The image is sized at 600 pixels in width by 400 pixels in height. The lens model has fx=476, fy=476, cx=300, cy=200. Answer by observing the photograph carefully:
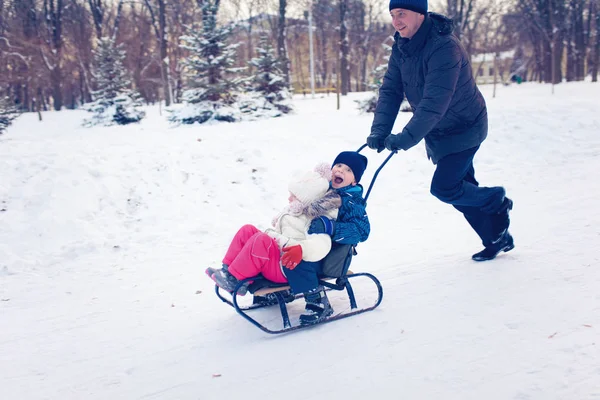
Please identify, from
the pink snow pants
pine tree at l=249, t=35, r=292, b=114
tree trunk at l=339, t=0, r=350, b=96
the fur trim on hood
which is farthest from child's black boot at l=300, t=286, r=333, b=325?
tree trunk at l=339, t=0, r=350, b=96

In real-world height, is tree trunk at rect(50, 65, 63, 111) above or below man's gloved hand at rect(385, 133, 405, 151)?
above

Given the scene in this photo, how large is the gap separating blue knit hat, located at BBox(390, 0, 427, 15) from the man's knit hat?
1.36 metres

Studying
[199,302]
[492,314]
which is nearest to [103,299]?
[199,302]

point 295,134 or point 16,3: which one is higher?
point 16,3

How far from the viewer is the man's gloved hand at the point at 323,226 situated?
3.11m

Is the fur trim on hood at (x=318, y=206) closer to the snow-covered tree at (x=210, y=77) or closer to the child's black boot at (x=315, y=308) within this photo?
the child's black boot at (x=315, y=308)

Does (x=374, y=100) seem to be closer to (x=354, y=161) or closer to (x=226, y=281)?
(x=354, y=161)

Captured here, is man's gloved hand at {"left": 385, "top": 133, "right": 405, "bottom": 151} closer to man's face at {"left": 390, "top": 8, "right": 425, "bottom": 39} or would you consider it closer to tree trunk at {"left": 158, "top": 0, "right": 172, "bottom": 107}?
man's face at {"left": 390, "top": 8, "right": 425, "bottom": 39}

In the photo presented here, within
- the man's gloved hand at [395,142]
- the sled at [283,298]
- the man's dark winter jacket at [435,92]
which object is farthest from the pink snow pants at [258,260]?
the man's dark winter jacket at [435,92]

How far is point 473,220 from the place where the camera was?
411 cm

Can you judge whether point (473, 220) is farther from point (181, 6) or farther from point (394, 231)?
point (181, 6)

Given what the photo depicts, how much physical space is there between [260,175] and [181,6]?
32288 mm

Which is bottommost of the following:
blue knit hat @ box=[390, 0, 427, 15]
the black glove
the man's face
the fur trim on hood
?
the fur trim on hood

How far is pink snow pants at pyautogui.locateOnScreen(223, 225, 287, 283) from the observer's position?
307 centimetres
